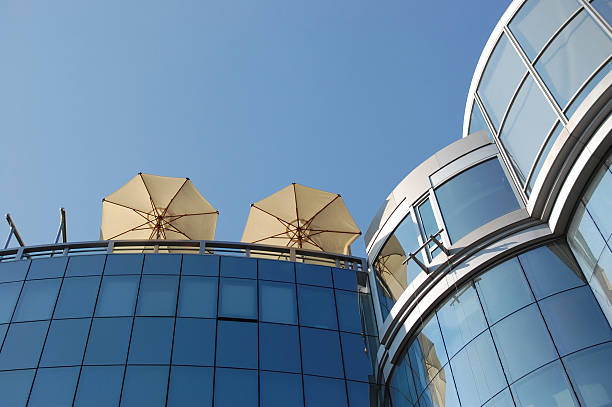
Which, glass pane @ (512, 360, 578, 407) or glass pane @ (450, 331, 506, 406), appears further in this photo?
glass pane @ (450, 331, 506, 406)

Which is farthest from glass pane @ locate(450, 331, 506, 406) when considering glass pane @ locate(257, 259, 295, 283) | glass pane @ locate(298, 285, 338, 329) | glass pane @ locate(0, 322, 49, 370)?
glass pane @ locate(0, 322, 49, 370)

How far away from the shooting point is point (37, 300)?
2398cm

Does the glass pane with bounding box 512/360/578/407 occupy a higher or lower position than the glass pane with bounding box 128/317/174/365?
lower

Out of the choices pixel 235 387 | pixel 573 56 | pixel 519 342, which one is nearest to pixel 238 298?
pixel 235 387

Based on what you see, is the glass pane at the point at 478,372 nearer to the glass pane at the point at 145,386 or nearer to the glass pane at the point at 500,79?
the glass pane at the point at 500,79

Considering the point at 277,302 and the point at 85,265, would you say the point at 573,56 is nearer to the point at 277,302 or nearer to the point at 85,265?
the point at 277,302

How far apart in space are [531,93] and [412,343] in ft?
25.0

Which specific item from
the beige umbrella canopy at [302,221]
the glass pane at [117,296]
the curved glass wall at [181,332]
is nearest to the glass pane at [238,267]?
the curved glass wall at [181,332]

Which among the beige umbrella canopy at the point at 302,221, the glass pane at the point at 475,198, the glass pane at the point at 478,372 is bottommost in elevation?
the glass pane at the point at 478,372

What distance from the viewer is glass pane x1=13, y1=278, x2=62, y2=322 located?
23.4m

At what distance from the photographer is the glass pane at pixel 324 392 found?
21.5 m

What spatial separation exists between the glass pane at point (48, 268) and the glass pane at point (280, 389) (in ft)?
27.9

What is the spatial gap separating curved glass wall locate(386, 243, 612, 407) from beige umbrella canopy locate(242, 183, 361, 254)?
10.8 meters

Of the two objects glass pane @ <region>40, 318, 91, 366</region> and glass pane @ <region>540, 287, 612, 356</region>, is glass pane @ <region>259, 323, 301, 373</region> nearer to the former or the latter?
glass pane @ <region>40, 318, 91, 366</region>
